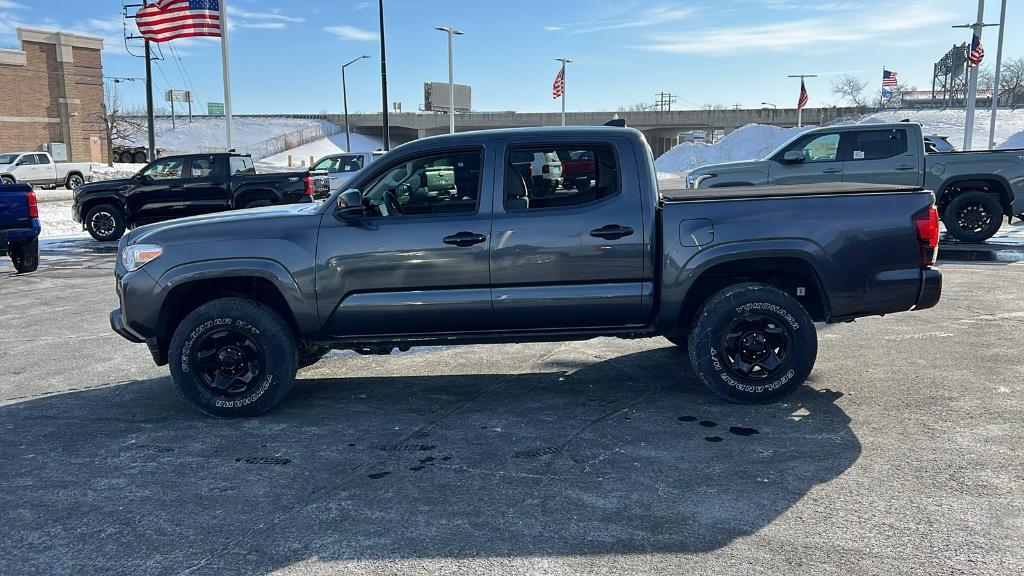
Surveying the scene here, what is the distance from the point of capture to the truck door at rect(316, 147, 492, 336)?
529cm

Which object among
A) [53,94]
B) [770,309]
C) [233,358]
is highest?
[53,94]

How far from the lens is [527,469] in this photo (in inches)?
171

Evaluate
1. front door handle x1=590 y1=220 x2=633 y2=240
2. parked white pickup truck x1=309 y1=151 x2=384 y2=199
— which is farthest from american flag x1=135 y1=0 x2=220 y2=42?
front door handle x1=590 y1=220 x2=633 y2=240

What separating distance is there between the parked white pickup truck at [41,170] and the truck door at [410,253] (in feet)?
114

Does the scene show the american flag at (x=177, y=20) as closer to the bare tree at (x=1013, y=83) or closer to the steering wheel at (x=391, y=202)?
the steering wheel at (x=391, y=202)

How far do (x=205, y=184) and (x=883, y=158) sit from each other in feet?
44.1

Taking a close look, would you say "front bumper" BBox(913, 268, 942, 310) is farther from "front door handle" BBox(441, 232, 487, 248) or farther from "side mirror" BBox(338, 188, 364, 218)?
"side mirror" BBox(338, 188, 364, 218)

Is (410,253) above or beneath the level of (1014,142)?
beneath

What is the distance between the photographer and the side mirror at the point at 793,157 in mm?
13398

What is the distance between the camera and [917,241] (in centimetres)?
532

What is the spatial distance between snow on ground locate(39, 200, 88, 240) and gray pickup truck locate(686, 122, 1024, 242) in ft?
50.6

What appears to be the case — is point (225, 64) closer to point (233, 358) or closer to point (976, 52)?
point (233, 358)

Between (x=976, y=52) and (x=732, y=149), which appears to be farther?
(x=732, y=149)

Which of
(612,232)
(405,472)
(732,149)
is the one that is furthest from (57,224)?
(732,149)
